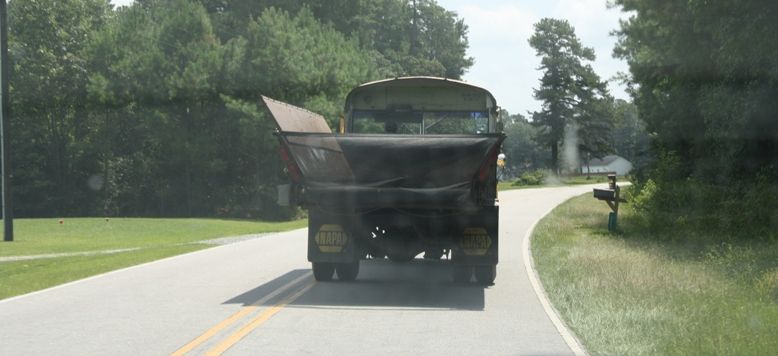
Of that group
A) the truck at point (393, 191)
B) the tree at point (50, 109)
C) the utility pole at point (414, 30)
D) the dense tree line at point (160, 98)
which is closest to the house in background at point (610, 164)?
the utility pole at point (414, 30)

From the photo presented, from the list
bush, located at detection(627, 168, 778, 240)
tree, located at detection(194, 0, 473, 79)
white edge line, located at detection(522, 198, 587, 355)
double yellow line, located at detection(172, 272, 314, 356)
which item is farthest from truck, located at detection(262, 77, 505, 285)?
tree, located at detection(194, 0, 473, 79)

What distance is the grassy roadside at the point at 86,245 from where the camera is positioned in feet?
51.6

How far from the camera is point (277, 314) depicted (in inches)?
419

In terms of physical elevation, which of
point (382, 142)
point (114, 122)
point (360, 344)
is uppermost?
point (114, 122)

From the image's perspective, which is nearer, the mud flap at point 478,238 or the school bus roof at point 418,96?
the mud flap at point 478,238

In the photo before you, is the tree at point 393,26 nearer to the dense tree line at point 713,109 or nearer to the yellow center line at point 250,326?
the dense tree line at point 713,109

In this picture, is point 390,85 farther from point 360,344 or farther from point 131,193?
point 131,193

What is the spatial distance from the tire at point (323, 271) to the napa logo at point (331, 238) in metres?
0.90

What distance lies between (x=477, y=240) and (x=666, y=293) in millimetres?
2703

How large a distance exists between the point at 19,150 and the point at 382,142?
166 ft

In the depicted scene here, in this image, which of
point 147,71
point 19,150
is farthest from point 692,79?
point 19,150

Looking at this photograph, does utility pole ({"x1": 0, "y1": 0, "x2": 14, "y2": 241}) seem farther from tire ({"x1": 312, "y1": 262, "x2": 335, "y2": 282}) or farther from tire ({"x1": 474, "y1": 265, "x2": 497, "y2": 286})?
tire ({"x1": 474, "y1": 265, "x2": 497, "y2": 286})

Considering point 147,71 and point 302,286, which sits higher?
point 147,71

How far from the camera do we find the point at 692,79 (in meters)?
25.3
